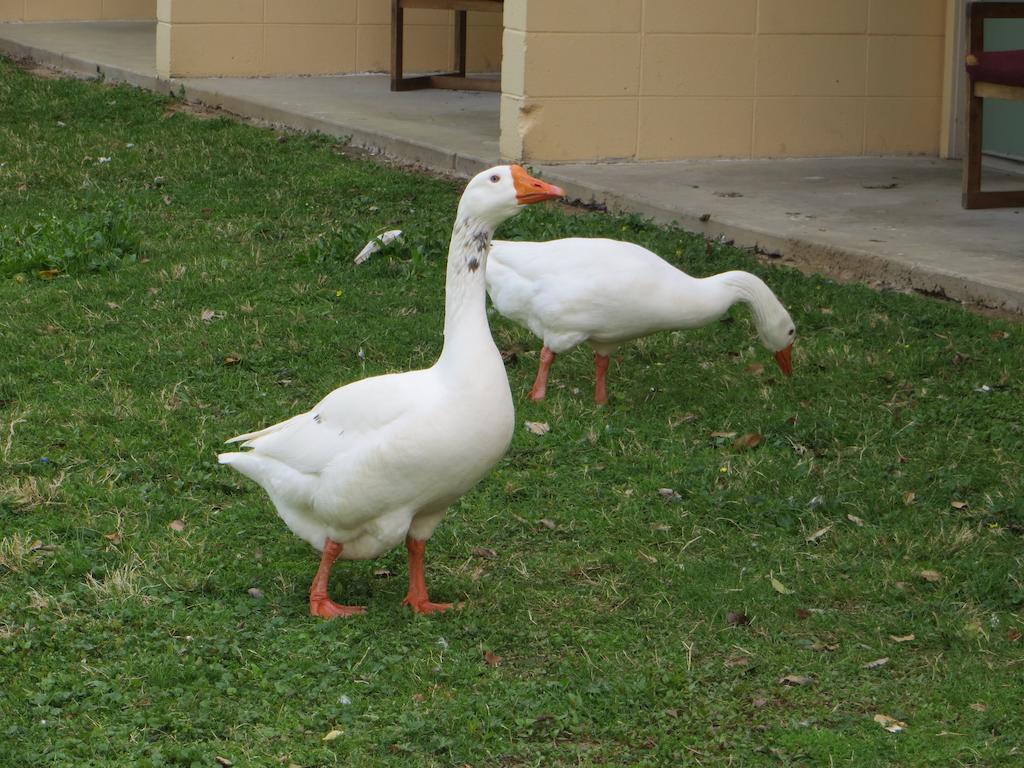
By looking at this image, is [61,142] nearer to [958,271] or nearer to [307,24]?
[307,24]

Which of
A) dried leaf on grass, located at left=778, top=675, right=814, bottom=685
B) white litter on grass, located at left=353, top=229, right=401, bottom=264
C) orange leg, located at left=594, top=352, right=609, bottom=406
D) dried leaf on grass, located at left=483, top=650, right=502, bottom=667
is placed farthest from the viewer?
white litter on grass, located at left=353, top=229, right=401, bottom=264

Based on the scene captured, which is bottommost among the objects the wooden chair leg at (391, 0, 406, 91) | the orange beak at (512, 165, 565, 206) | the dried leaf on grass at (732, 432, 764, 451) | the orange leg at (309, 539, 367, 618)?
the orange leg at (309, 539, 367, 618)

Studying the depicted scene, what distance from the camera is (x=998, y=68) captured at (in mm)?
8359

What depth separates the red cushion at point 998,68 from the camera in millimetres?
8250

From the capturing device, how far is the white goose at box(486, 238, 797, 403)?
5.98m

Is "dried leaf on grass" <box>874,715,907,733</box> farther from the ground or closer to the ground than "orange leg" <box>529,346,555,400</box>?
closer to the ground

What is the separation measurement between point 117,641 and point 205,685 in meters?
0.36

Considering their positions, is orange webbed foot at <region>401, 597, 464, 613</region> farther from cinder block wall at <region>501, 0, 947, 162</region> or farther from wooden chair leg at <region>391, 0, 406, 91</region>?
wooden chair leg at <region>391, 0, 406, 91</region>

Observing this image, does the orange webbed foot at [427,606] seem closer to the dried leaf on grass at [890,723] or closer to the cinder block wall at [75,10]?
the dried leaf on grass at [890,723]

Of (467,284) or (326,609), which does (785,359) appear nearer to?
(467,284)

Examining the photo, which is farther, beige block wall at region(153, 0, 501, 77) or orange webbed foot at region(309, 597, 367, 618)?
beige block wall at region(153, 0, 501, 77)

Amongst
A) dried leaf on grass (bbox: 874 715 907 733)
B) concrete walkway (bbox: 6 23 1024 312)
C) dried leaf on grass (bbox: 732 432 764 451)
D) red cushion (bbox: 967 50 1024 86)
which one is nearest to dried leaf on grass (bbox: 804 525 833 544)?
dried leaf on grass (bbox: 732 432 764 451)

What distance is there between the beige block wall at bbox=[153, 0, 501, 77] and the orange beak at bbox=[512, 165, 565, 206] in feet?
35.5

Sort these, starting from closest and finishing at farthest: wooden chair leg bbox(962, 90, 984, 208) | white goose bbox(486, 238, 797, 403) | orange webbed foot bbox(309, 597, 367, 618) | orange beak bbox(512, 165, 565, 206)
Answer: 1. orange beak bbox(512, 165, 565, 206)
2. orange webbed foot bbox(309, 597, 367, 618)
3. white goose bbox(486, 238, 797, 403)
4. wooden chair leg bbox(962, 90, 984, 208)
